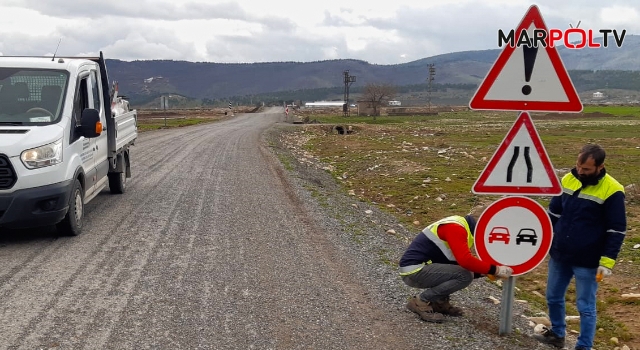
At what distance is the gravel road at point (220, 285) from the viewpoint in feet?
16.3

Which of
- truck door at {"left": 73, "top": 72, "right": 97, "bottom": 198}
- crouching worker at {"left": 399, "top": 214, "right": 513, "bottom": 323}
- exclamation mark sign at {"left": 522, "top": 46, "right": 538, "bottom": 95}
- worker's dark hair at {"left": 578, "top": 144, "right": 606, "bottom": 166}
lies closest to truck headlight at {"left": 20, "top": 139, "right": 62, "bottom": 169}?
truck door at {"left": 73, "top": 72, "right": 97, "bottom": 198}

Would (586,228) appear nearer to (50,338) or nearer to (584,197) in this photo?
(584,197)

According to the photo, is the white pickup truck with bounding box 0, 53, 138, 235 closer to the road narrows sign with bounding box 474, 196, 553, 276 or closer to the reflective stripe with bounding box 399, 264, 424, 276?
the reflective stripe with bounding box 399, 264, 424, 276

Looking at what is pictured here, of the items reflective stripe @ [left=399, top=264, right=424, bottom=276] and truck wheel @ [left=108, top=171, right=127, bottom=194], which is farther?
truck wheel @ [left=108, top=171, right=127, bottom=194]

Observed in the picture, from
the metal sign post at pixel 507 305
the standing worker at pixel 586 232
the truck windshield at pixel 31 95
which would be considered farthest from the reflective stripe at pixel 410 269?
the truck windshield at pixel 31 95

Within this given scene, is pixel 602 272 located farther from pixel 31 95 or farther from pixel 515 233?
pixel 31 95

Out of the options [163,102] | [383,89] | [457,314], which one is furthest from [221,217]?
[383,89]

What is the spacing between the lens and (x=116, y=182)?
11.7 m

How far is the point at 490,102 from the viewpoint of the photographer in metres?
4.56

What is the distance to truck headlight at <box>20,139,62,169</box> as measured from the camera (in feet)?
24.4

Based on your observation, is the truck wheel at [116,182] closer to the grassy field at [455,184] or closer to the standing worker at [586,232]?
the grassy field at [455,184]

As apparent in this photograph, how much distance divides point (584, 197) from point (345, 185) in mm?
11721

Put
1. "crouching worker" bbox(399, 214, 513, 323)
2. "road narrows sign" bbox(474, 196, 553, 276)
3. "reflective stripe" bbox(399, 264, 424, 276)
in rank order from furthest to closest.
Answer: "reflective stripe" bbox(399, 264, 424, 276), "crouching worker" bbox(399, 214, 513, 323), "road narrows sign" bbox(474, 196, 553, 276)

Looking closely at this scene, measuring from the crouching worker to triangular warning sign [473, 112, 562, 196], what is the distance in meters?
0.89
